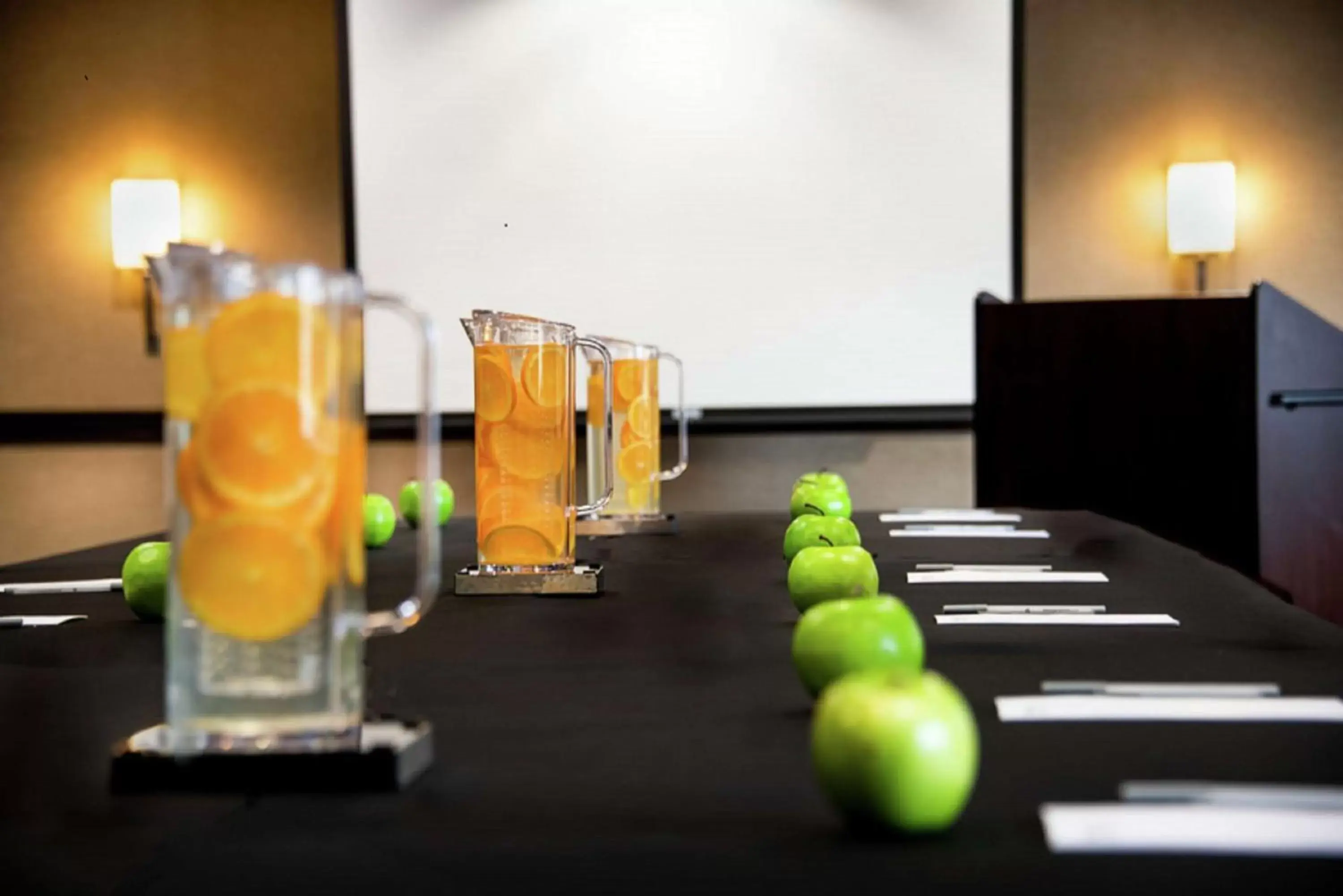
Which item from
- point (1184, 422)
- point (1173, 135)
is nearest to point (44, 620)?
point (1184, 422)

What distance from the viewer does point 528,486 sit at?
4.51 ft

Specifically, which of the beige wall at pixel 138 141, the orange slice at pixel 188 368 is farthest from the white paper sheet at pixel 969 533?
the beige wall at pixel 138 141

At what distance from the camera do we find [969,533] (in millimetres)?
1854

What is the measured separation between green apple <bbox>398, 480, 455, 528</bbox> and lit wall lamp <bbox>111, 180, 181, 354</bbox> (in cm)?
217

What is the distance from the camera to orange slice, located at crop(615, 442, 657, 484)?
2039mm

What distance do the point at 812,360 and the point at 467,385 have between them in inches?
39.8

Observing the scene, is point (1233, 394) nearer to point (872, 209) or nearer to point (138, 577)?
point (872, 209)

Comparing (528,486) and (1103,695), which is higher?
(528,486)

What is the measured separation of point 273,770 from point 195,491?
5.7 inches

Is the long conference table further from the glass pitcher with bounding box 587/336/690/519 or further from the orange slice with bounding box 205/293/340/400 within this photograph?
the glass pitcher with bounding box 587/336/690/519

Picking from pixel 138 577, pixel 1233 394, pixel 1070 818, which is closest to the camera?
pixel 1070 818

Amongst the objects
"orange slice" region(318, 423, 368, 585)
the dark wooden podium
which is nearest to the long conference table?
"orange slice" region(318, 423, 368, 585)

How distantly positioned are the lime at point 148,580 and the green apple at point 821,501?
0.89 meters

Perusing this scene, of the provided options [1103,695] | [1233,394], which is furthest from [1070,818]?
[1233,394]
